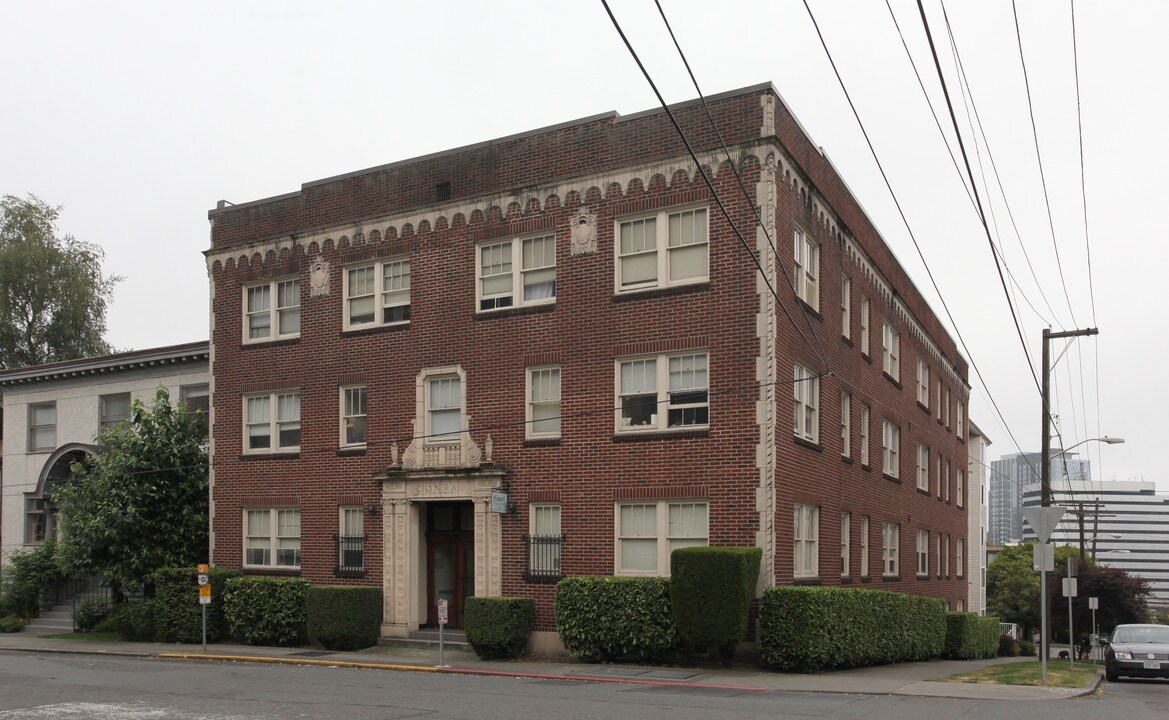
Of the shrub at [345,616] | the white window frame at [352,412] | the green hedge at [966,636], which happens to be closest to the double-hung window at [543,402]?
the white window frame at [352,412]

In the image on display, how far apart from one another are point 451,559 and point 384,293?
243 inches

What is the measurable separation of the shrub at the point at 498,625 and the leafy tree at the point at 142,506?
33.7 feet

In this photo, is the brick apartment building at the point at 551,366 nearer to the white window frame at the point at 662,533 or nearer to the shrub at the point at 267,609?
the white window frame at the point at 662,533

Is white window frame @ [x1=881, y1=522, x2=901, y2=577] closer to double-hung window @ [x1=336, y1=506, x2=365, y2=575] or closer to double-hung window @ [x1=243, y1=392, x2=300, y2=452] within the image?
double-hung window @ [x1=336, y1=506, x2=365, y2=575]

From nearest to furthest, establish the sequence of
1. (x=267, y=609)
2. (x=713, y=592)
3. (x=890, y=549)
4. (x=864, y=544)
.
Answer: (x=713, y=592) < (x=267, y=609) < (x=864, y=544) < (x=890, y=549)

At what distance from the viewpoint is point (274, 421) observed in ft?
94.2

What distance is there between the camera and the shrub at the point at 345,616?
2528 centimetres

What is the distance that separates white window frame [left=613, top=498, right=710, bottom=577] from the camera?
22609mm

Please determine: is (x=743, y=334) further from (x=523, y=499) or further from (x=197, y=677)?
(x=197, y=677)

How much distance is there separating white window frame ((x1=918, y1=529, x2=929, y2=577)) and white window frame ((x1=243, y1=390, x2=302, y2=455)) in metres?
19.5

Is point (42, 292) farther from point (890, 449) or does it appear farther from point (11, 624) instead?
point (890, 449)

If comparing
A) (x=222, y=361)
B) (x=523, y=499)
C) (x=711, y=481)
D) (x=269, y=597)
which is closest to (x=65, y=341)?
(x=222, y=361)

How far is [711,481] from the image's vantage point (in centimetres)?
2241

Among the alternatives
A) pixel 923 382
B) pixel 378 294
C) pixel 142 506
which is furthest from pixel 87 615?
pixel 923 382
